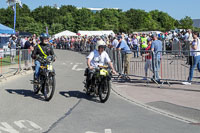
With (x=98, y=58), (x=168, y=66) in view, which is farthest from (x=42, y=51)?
(x=168, y=66)

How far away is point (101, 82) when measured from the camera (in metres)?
9.20

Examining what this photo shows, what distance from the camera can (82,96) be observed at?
407 inches

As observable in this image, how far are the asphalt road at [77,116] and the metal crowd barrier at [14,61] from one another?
15.4ft

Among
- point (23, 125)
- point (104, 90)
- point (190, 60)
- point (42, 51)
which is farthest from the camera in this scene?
point (190, 60)

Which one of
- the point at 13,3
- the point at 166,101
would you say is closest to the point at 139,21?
the point at 13,3

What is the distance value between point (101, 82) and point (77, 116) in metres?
1.85

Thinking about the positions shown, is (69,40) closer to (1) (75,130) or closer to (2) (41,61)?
(2) (41,61)

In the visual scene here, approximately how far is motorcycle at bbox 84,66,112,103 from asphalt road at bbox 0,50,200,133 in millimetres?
244

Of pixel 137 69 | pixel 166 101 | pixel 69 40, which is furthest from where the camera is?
pixel 69 40

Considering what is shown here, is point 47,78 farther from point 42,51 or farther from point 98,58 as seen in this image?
point 98,58

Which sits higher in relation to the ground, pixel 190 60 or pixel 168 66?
pixel 190 60

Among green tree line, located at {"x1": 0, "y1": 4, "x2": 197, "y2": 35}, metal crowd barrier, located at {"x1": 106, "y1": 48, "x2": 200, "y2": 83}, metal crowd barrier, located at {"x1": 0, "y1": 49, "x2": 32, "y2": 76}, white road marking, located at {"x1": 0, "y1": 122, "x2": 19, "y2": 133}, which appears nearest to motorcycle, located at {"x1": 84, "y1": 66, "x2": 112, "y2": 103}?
white road marking, located at {"x1": 0, "y1": 122, "x2": 19, "y2": 133}

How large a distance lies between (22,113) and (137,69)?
665 cm

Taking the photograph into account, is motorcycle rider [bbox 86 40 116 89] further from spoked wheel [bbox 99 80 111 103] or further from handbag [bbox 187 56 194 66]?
handbag [bbox 187 56 194 66]
